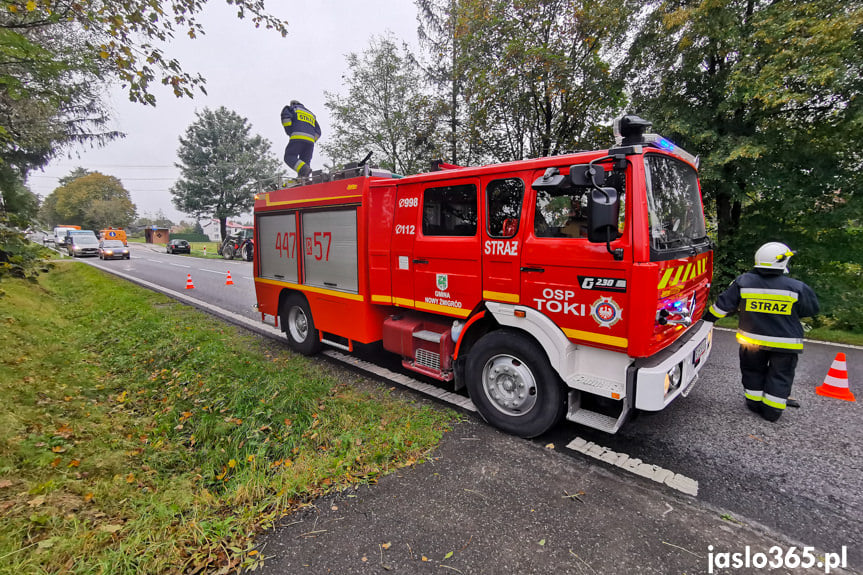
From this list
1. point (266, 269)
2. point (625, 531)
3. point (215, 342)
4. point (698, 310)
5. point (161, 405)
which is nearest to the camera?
point (625, 531)

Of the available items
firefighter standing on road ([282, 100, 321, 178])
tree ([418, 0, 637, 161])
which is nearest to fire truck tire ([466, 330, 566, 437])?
firefighter standing on road ([282, 100, 321, 178])

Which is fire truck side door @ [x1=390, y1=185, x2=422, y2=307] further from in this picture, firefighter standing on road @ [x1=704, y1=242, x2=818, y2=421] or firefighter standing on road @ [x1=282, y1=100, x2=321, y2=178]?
firefighter standing on road @ [x1=704, y1=242, x2=818, y2=421]

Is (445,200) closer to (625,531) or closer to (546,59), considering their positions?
(625,531)

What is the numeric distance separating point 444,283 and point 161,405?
11.0ft

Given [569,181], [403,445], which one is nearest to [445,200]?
[569,181]

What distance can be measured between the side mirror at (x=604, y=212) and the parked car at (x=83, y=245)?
3498 centimetres

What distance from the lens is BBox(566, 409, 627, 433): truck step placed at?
295 centimetres

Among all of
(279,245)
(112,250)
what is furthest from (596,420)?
(112,250)

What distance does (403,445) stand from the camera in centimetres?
316

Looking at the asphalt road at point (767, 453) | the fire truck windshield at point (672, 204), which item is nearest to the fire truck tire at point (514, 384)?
the asphalt road at point (767, 453)

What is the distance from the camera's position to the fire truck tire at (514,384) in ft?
10.7

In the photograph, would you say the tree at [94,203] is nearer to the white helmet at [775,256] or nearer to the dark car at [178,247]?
the dark car at [178,247]

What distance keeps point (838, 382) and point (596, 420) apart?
3237mm

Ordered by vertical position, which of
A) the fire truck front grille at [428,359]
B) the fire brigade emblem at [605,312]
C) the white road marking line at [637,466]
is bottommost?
the white road marking line at [637,466]
